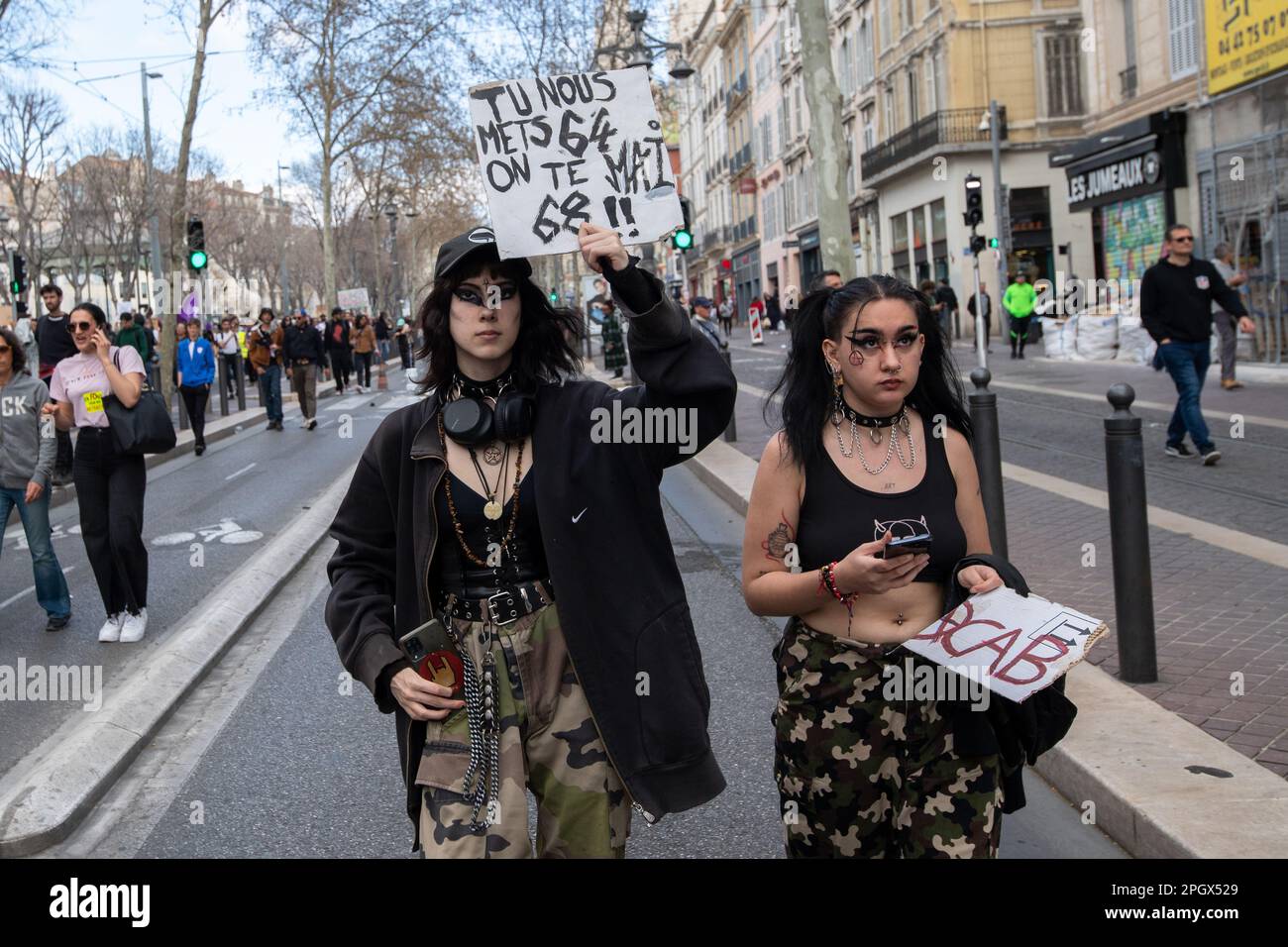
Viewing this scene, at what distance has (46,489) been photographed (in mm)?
8148

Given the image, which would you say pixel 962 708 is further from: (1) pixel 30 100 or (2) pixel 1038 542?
(1) pixel 30 100

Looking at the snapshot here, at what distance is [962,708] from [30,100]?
157ft

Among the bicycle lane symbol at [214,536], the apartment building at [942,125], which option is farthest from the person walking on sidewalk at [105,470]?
the apartment building at [942,125]

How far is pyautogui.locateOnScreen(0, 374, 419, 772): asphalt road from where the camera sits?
716 centimetres

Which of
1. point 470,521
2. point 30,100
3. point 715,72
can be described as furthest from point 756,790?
point 715,72

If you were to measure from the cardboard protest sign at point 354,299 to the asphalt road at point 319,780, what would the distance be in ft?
142

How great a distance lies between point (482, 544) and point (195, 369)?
54.4ft

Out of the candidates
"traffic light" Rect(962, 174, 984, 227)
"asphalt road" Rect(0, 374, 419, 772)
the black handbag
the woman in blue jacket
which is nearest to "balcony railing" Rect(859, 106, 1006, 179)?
"traffic light" Rect(962, 174, 984, 227)

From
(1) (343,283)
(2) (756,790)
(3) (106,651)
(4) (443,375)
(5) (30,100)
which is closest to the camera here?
(4) (443,375)

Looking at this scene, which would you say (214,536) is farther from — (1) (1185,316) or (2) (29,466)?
(1) (1185,316)

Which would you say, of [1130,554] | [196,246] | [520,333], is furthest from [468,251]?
[196,246]

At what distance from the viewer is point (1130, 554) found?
537 cm

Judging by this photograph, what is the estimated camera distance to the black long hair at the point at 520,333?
2.80 meters

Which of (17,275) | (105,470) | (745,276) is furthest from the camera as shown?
(745,276)
